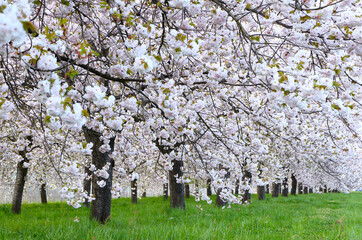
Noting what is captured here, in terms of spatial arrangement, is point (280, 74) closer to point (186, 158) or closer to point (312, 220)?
point (186, 158)

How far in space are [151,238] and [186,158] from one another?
8.19 feet

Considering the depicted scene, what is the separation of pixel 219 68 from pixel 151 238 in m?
2.67

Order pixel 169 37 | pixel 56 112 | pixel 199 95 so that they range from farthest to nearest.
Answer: pixel 199 95, pixel 169 37, pixel 56 112

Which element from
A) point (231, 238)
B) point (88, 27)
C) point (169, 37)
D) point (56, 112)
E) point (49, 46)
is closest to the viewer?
point (56, 112)

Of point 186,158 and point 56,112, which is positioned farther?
point 186,158

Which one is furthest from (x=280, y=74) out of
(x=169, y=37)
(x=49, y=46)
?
(x=49, y=46)

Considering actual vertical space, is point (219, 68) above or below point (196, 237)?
above

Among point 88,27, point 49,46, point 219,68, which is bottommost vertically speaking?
point 49,46

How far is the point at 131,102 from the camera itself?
11.9 ft

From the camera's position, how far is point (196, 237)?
4746mm

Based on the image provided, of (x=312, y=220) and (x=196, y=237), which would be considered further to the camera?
(x=312, y=220)

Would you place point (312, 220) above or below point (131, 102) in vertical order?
below

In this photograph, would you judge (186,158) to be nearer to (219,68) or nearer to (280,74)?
(219,68)

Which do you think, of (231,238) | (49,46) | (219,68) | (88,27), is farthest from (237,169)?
(49,46)
